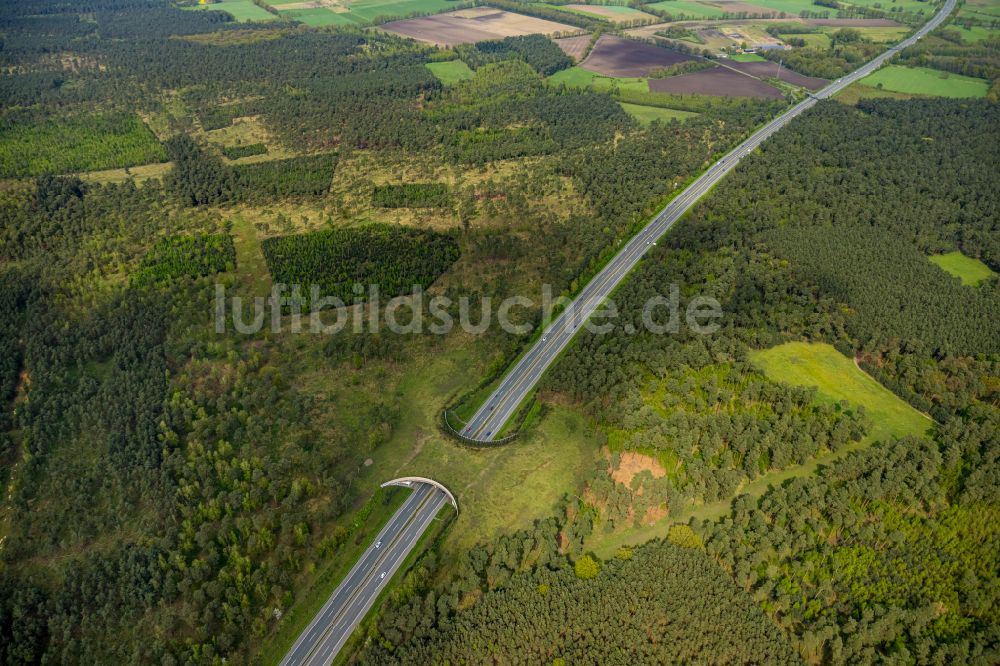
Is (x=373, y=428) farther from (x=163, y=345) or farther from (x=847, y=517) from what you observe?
(x=847, y=517)

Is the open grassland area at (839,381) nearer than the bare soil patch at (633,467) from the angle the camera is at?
No

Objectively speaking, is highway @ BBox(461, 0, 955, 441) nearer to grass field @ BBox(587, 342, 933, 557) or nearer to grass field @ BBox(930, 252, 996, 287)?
grass field @ BBox(587, 342, 933, 557)

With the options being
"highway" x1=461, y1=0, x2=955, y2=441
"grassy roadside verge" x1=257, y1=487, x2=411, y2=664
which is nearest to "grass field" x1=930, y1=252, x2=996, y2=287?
"highway" x1=461, y1=0, x2=955, y2=441

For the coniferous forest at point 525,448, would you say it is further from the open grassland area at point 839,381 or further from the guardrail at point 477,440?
the guardrail at point 477,440

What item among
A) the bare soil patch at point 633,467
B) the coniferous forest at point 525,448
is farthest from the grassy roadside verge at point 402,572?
the bare soil patch at point 633,467

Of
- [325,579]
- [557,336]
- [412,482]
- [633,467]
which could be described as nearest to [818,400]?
[633,467]

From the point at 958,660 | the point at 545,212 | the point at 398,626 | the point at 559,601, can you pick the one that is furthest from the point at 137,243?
the point at 958,660

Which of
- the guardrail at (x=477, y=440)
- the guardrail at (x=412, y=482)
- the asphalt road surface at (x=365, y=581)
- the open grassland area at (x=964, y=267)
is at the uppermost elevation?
the open grassland area at (x=964, y=267)
